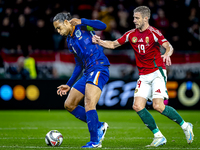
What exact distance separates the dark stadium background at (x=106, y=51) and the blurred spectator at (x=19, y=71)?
0.11 feet

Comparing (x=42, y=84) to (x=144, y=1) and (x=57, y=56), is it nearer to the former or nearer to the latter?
(x=57, y=56)

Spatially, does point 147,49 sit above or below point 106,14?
below

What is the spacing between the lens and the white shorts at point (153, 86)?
536cm

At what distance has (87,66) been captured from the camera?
17.4 feet

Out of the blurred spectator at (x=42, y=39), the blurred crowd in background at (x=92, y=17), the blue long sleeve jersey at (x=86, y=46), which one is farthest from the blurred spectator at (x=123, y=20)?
the blue long sleeve jersey at (x=86, y=46)

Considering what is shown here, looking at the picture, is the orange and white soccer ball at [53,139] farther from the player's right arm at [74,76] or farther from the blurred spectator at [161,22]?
the blurred spectator at [161,22]

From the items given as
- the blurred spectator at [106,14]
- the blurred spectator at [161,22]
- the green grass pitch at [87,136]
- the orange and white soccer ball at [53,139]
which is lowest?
the green grass pitch at [87,136]

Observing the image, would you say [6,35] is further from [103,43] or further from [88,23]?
[88,23]

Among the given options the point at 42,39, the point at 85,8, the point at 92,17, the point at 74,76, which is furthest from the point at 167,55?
the point at 85,8

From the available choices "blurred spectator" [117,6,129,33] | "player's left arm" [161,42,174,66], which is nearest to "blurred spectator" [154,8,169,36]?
"blurred spectator" [117,6,129,33]

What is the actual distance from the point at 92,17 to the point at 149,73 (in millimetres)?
9502

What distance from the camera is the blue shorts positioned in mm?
5090

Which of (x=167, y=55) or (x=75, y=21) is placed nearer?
(x=167, y=55)

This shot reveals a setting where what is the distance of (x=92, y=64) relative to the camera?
524 cm
